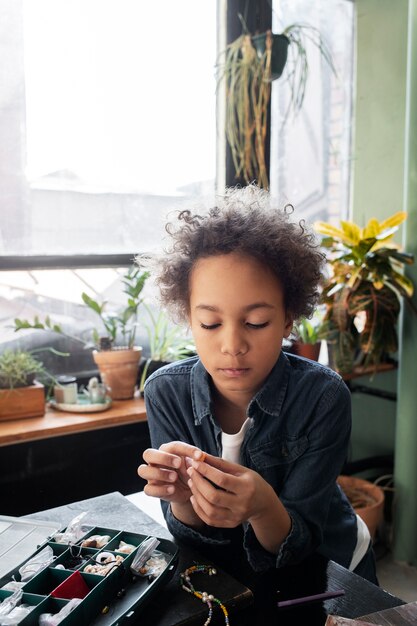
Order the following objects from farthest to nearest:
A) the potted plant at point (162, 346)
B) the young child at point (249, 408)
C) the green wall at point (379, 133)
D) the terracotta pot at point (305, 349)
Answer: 1. the green wall at point (379, 133)
2. the terracotta pot at point (305, 349)
3. the potted plant at point (162, 346)
4. the young child at point (249, 408)

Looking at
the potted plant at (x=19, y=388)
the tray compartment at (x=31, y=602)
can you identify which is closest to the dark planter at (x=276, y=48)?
the potted plant at (x=19, y=388)

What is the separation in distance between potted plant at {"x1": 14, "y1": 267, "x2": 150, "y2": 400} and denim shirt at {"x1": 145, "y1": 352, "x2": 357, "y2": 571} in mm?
1029

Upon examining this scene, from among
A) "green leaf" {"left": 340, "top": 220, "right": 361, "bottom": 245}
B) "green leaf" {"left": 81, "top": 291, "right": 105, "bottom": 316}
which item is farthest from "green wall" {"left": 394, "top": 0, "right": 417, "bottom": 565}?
"green leaf" {"left": 81, "top": 291, "right": 105, "bottom": 316}

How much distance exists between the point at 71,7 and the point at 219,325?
70.6 inches

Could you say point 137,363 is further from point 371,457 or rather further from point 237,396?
point 371,457

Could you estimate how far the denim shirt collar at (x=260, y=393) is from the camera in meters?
1.27

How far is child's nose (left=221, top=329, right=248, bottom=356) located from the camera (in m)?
1.12

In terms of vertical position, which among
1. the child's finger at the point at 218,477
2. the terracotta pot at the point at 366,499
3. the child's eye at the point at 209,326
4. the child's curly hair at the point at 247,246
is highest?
the child's curly hair at the point at 247,246

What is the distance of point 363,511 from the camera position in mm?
2697

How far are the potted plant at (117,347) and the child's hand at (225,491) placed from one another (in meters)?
1.43

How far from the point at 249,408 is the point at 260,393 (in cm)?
4

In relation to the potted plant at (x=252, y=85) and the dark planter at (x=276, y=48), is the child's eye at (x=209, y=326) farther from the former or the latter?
the dark planter at (x=276, y=48)

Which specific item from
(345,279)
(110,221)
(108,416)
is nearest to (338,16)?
(345,279)

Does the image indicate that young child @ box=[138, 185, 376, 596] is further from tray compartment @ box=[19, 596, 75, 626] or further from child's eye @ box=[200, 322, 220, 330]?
tray compartment @ box=[19, 596, 75, 626]
